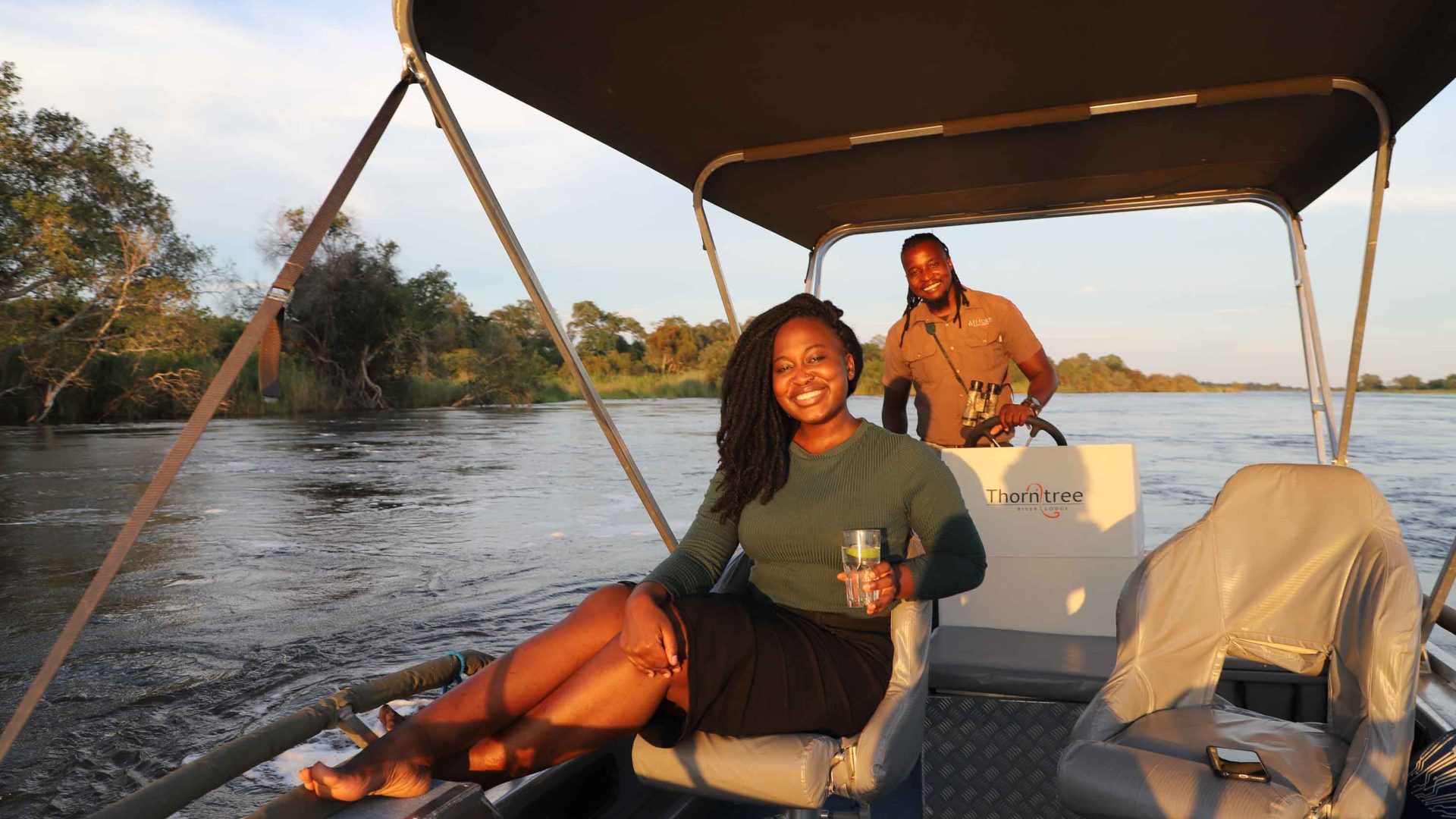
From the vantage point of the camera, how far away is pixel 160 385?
98.8 ft

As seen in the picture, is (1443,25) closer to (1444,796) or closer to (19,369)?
(1444,796)

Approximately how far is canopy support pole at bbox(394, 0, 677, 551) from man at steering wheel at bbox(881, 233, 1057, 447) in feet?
5.22

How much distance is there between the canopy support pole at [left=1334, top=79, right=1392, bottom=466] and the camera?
2705mm

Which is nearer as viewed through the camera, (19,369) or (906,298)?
(906,298)

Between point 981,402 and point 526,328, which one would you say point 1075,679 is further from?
point 526,328

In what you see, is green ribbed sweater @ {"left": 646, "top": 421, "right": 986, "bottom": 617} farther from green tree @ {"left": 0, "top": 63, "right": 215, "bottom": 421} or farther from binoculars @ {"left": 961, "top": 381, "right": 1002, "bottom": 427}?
green tree @ {"left": 0, "top": 63, "right": 215, "bottom": 421}

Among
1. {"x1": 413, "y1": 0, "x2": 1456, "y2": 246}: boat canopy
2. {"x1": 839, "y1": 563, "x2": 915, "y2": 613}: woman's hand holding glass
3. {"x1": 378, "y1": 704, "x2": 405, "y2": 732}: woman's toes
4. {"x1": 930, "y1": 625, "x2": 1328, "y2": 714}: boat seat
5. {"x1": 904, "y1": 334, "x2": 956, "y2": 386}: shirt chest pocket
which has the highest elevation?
{"x1": 413, "y1": 0, "x2": 1456, "y2": 246}: boat canopy

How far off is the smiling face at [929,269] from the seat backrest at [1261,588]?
5.67ft

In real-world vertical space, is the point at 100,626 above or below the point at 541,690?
below

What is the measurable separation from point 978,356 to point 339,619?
6.31 meters

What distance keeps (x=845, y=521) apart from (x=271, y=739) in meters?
1.21

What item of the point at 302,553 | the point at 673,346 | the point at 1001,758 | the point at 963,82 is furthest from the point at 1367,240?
the point at 673,346

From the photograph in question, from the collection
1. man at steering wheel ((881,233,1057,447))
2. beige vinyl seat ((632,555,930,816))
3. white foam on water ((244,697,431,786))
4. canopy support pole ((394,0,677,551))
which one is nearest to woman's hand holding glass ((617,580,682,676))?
beige vinyl seat ((632,555,930,816))

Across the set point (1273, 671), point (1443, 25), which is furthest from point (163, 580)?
point (1443, 25)
